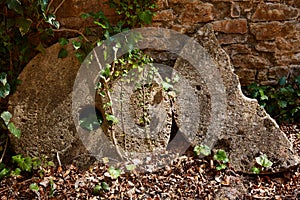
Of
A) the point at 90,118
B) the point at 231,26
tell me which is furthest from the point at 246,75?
the point at 90,118

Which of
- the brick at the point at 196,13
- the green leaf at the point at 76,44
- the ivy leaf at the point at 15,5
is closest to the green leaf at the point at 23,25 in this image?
the ivy leaf at the point at 15,5

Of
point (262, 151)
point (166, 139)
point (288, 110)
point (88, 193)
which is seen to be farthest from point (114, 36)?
point (288, 110)

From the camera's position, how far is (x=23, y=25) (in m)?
2.73

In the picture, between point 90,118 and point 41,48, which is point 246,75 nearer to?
point 90,118

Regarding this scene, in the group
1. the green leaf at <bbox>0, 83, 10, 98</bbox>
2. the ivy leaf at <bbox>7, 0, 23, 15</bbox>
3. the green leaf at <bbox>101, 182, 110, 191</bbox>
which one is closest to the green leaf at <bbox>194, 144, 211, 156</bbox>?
Result: the green leaf at <bbox>101, 182, 110, 191</bbox>

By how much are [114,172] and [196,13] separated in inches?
56.9

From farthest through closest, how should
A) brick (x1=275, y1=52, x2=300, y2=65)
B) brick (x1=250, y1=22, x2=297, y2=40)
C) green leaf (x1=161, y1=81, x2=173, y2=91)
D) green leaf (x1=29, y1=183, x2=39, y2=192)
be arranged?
1. brick (x1=275, y1=52, x2=300, y2=65)
2. brick (x1=250, y1=22, x2=297, y2=40)
3. green leaf (x1=161, y1=81, x2=173, y2=91)
4. green leaf (x1=29, y1=183, x2=39, y2=192)

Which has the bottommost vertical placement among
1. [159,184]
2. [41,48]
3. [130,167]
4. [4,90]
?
[159,184]

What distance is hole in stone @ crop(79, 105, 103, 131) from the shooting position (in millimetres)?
2785

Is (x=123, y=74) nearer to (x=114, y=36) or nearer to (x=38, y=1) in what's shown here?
(x=114, y=36)

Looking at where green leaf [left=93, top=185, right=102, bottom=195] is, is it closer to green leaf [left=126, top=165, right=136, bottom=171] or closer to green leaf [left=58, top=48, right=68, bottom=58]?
green leaf [left=126, top=165, right=136, bottom=171]

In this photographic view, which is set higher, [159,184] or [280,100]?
[280,100]

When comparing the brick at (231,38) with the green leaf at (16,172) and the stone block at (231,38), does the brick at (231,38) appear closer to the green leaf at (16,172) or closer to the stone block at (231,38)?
the stone block at (231,38)

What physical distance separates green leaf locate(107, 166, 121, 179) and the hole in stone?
12.8 inches
